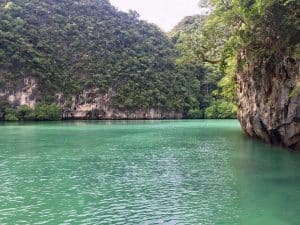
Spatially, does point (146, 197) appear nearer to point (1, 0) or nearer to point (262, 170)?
point (262, 170)

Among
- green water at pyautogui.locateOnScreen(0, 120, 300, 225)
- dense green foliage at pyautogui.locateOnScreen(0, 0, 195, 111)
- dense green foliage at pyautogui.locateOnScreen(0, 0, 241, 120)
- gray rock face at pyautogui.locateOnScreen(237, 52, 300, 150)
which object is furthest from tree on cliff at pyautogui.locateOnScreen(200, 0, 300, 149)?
dense green foliage at pyautogui.locateOnScreen(0, 0, 195, 111)

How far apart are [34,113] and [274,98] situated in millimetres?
59607

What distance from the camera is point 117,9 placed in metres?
114

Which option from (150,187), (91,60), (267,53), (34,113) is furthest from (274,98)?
(91,60)

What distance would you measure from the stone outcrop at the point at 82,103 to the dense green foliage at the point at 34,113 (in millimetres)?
2337

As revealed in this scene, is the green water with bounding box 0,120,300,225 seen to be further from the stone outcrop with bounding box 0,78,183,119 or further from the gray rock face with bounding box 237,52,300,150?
the stone outcrop with bounding box 0,78,183,119

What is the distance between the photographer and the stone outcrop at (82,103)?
80875mm

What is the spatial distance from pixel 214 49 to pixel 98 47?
68.1 meters

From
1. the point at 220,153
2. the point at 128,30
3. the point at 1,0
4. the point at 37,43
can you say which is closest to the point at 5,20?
the point at 37,43

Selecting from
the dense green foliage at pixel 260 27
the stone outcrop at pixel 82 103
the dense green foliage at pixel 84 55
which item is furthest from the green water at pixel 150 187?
the dense green foliage at pixel 84 55

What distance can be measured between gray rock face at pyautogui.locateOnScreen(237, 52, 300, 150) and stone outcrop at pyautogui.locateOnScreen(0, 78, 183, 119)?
56.4 meters

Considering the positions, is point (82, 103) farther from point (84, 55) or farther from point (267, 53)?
point (267, 53)

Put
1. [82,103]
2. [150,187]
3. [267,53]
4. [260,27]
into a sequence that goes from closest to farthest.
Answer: [150,187]
[260,27]
[267,53]
[82,103]

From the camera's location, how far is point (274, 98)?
89.6ft
